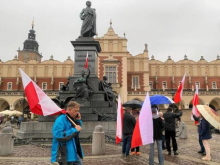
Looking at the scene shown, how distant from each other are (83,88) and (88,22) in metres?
4.24

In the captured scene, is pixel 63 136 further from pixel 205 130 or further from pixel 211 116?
pixel 205 130

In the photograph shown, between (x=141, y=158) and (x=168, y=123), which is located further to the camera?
(x=168, y=123)

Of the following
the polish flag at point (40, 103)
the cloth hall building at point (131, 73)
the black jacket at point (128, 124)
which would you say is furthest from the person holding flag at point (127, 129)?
the cloth hall building at point (131, 73)

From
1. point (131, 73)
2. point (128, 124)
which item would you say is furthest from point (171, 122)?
point (131, 73)

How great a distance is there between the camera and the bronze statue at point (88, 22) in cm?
1204

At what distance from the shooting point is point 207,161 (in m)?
5.74

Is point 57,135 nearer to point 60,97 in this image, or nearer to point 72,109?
point 72,109

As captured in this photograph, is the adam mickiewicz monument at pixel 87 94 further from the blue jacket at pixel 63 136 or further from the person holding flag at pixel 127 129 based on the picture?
the blue jacket at pixel 63 136

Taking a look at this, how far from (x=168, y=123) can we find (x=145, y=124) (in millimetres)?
2383

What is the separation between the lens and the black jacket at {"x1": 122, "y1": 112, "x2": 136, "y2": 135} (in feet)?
20.3

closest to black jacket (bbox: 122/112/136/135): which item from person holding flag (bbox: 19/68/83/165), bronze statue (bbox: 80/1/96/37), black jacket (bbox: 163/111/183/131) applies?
black jacket (bbox: 163/111/183/131)

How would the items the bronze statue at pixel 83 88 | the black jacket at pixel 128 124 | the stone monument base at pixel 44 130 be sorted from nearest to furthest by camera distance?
the black jacket at pixel 128 124 < the stone monument base at pixel 44 130 < the bronze statue at pixel 83 88

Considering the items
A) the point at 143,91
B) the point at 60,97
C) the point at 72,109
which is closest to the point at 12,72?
the point at 143,91

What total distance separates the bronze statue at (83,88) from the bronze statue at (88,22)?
2706mm
